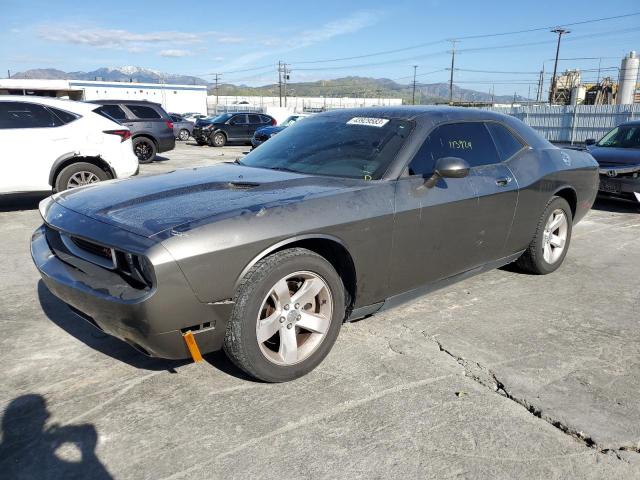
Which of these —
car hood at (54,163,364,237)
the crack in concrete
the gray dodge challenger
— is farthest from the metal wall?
car hood at (54,163,364,237)

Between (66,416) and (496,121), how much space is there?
12.7 ft

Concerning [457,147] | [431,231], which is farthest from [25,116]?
[431,231]

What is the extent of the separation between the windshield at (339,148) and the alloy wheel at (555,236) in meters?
2.02

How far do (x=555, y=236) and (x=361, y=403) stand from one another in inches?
126

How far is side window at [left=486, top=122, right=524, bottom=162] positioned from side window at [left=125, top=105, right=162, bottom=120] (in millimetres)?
12316

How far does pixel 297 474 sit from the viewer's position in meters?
2.21

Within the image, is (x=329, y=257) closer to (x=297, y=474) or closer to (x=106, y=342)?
(x=297, y=474)

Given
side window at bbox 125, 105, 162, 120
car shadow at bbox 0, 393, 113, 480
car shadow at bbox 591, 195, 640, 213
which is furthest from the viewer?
side window at bbox 125, 105, 162, 120

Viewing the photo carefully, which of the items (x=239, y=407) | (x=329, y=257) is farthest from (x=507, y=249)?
(x=239, y=407)

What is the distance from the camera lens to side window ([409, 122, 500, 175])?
3.61 meters

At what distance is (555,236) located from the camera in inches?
198

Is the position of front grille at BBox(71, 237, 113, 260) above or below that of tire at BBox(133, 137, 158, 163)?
above

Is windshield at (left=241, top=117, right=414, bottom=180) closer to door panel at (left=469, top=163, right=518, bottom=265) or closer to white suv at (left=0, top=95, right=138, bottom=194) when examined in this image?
door panel at (left=469, top=163, right=518, bottom=265)

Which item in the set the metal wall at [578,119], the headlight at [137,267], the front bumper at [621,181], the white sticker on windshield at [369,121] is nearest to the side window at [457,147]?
the white sticker on windshield at [369,121]
